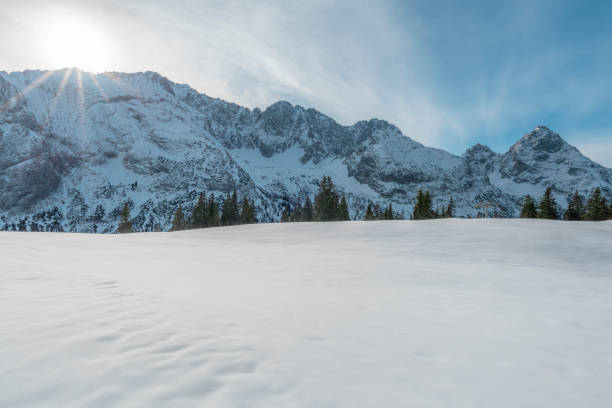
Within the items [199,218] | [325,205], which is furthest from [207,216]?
[325,205]

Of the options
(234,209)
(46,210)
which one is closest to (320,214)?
(234,209)

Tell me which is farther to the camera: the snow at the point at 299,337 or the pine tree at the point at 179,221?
the pine tree at the point at 179,221

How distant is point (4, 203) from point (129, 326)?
24288 centimetres

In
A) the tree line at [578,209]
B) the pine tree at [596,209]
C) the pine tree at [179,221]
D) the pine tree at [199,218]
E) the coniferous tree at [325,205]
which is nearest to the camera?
the pine tree at [596,209]

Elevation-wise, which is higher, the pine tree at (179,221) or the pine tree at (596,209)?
the pine tree at (596,209)

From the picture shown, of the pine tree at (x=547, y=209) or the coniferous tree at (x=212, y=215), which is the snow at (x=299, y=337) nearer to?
the pine tree at (x=547, y=209)

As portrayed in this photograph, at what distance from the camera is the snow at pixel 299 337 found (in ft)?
6.53

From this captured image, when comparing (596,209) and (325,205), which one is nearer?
(596,209)

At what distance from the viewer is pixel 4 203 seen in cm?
17088

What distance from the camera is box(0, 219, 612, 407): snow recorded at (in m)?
1.99

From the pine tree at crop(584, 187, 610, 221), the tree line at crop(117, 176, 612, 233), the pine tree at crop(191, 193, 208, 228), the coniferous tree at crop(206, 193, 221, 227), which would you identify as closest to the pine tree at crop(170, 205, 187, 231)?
the tree line at crop(117, 176, 612, 233)

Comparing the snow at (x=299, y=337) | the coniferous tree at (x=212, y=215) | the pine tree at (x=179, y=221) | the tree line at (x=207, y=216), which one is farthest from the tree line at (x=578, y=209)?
the pine tree at (x=179, y=221)

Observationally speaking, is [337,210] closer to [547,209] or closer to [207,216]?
[207,216]

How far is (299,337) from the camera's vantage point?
2984 mm
